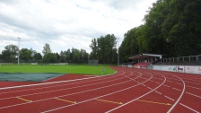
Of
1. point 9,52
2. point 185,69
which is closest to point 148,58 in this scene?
point 185,69

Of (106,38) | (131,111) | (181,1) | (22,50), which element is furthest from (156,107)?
(22,50)

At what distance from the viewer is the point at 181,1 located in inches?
1296

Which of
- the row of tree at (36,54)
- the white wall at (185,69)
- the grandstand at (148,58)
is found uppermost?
the row of tree at (36,54)

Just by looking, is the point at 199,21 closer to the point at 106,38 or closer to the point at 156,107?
the point at 156,107

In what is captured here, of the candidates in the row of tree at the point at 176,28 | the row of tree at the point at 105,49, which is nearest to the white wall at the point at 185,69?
the row of tree at the point at 176,28

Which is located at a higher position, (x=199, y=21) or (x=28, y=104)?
(x=199, y=21)

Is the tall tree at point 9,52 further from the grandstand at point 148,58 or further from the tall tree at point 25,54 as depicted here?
the grandstand at point 148,58

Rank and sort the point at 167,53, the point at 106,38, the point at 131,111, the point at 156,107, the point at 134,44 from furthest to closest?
1. the point at 106,38
2. the point at 134,44
3. the point at 167,53
4. the point at 156,107
5. the point at 131,111

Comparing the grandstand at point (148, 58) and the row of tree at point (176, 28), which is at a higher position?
the row of tree at point (176, 28)

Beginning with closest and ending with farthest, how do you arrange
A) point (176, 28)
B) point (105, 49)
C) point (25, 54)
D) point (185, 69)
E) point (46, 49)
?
point (185, 69), point (176, 28), point (105, 49), point (46, 49), point (25, 54)

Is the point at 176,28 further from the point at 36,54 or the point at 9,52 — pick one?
the point at 9,52

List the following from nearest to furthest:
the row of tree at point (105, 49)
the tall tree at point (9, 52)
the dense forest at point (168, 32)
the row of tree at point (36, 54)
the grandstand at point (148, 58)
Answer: the dense forest at point (168, 32) → the grandstand at point (148, 58) → the row of tree at point (105, 49) → the row of tree at point (36, 54) → the tall tree at point (9, 52)

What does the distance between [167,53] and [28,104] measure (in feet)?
191

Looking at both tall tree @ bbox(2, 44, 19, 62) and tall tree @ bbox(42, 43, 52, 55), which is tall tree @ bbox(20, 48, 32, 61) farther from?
tall tree @ bbox(42, 43, 52, 55)
